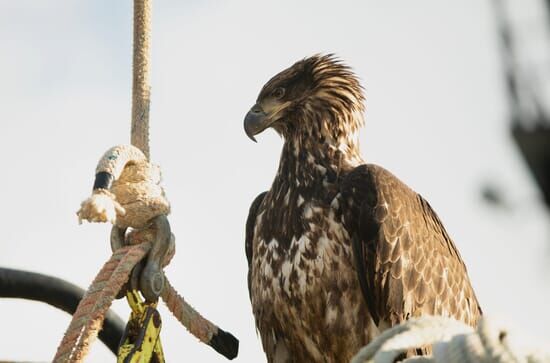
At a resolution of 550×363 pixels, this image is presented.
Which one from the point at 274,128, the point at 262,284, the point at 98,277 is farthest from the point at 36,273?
the point at 274,128

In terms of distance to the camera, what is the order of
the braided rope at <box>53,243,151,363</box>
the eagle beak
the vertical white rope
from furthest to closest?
the eagle beak → the vertical white rope → the braided rope at <box>53,243,151,363</box>

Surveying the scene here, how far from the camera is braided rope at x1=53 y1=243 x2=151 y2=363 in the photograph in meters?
4.16

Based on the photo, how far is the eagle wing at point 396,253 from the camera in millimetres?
6445

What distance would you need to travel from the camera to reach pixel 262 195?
298 inches

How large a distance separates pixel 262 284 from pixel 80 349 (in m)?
2.69

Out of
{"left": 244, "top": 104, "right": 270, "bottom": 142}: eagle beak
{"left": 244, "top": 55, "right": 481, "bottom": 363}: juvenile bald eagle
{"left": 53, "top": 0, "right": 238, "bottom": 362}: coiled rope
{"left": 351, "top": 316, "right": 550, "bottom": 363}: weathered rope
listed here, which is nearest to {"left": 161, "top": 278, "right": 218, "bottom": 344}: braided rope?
{"left": 53, "top": 0, "right": 238, "bottom": 362}: coiled rope

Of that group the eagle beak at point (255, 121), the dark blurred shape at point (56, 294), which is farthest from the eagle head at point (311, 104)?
the dark blurred shape at point (56, 294)

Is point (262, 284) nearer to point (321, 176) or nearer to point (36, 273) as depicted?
point (321, 176)

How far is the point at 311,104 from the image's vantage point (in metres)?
7.57

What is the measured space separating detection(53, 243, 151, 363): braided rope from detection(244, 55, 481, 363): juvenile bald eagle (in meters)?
2.07

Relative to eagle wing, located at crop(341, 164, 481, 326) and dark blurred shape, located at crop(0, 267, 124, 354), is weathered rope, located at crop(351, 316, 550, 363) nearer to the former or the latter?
dark blurred shape, located at crop(0, 267, 124, 354)

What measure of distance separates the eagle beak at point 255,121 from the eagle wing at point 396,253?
0.82 metres

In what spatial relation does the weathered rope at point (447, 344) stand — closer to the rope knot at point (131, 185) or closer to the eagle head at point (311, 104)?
the rope knot at point (131, 185)

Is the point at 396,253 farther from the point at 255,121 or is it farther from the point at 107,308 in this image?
the point at 107,308
